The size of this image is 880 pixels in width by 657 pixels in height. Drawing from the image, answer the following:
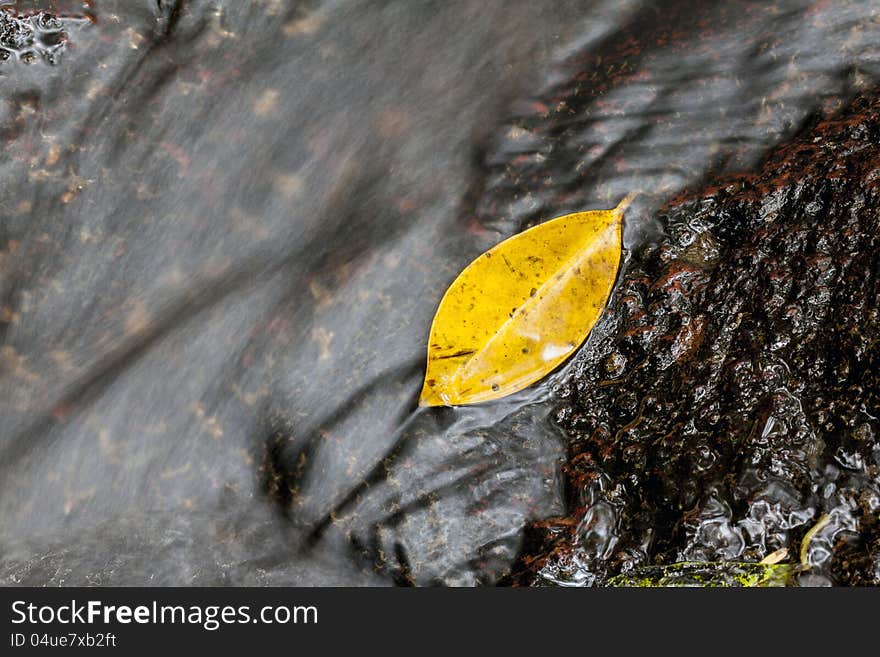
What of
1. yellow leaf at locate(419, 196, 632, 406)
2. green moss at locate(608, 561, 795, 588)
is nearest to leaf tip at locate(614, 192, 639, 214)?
yellow leaf at locate(419, 196, 632, 406)

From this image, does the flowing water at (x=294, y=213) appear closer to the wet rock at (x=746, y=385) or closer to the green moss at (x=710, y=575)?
the wet rock at (x=746, y=385)

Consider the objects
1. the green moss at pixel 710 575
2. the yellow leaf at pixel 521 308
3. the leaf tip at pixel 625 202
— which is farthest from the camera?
the leaf tip at pixel 625 202

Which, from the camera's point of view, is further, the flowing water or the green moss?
the flowing water

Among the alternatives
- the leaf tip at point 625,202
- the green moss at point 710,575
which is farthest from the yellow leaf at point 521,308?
the green moss at point 710,575

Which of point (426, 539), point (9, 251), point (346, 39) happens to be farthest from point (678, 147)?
point (9, 251)

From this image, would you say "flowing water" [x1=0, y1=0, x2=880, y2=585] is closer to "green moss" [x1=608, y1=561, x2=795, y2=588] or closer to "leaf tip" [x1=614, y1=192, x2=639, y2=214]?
"leaf tip" [x1=614, y1=192, x2=639, y2=214]

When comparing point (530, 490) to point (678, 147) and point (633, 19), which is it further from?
point (633, 19)

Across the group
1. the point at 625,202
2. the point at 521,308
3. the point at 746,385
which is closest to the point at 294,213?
the point at 521,308
